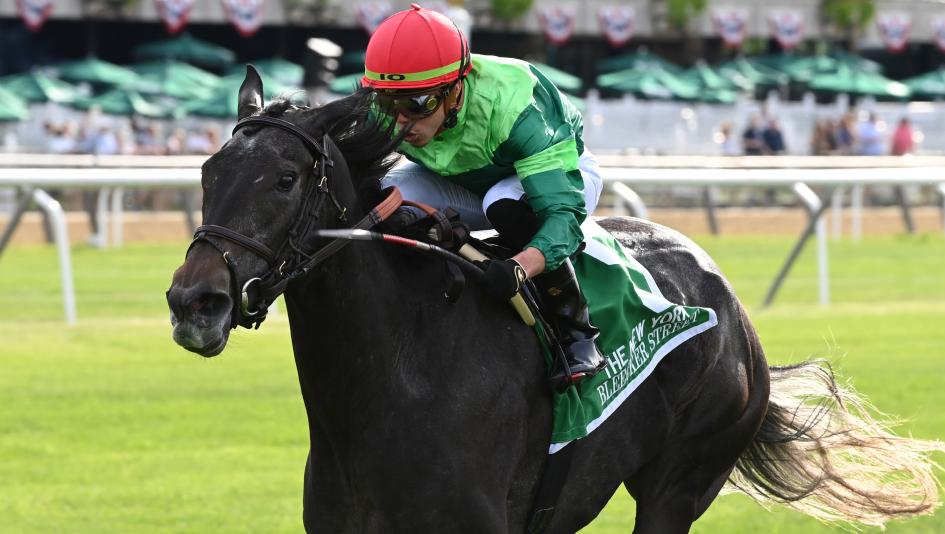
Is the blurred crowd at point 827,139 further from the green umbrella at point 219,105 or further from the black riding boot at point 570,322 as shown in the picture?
the black riding boot at point 570,322

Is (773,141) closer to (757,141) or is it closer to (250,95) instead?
(757,141)

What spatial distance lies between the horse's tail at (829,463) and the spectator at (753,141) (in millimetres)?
22502

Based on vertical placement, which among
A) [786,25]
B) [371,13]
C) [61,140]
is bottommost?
[786,25]

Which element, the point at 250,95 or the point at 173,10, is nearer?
the point at 250,95

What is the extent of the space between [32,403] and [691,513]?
16.8 ft

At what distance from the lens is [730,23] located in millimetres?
45844

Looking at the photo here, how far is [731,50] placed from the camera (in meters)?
49.1

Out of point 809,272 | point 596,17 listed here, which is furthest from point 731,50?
point 809,272

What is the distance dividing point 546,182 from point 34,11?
111 ft

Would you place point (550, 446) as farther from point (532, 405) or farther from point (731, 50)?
point (731, 50)

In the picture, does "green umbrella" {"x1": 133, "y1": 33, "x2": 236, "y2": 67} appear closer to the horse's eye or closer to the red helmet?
the red helmet

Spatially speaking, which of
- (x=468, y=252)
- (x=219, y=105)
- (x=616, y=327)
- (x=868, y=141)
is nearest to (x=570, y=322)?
(x=616, y=327)

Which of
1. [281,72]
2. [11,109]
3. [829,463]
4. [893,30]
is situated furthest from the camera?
[893,30]

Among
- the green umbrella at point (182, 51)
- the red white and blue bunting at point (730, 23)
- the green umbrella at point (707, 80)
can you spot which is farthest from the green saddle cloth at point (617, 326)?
the red white and blue bunting at point (730, 23)
